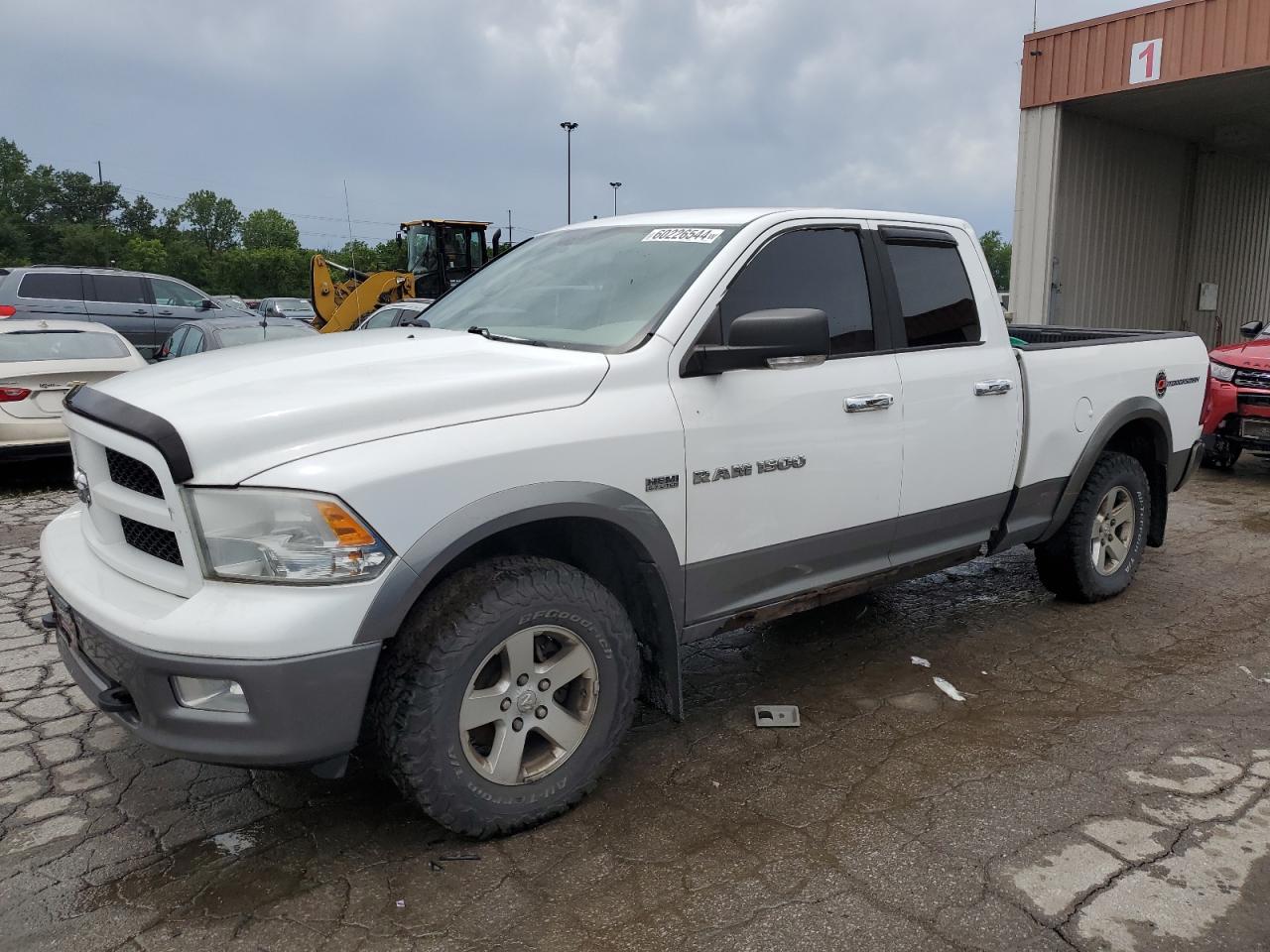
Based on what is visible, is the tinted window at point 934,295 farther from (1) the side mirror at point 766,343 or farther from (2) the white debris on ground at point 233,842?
(2) the white debris on ground at point 233,842

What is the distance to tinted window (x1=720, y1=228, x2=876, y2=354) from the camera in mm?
3512

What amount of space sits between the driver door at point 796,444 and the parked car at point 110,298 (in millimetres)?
Answer: 13270

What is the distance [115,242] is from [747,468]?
8299cm

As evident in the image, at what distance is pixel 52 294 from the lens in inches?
595

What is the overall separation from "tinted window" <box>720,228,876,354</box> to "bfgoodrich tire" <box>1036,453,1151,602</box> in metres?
1.85

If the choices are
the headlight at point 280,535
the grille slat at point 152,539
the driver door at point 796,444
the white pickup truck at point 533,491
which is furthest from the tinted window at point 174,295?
the headlight at point 280,535

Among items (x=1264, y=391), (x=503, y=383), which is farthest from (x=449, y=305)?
(x=1264, y=391)

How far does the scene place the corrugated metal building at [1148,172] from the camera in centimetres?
1152

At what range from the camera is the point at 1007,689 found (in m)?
4.18

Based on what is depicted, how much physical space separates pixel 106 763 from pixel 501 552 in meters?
1.70

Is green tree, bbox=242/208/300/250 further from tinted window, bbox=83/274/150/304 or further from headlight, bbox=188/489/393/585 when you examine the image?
headlight, bbox=188/489/393/585

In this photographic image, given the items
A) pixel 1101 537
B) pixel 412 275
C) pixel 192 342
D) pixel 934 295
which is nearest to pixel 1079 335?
pixel 1101 537

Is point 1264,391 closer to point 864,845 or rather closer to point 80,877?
point 864,845

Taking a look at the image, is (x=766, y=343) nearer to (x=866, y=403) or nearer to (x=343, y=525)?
(x=866, y=403)
